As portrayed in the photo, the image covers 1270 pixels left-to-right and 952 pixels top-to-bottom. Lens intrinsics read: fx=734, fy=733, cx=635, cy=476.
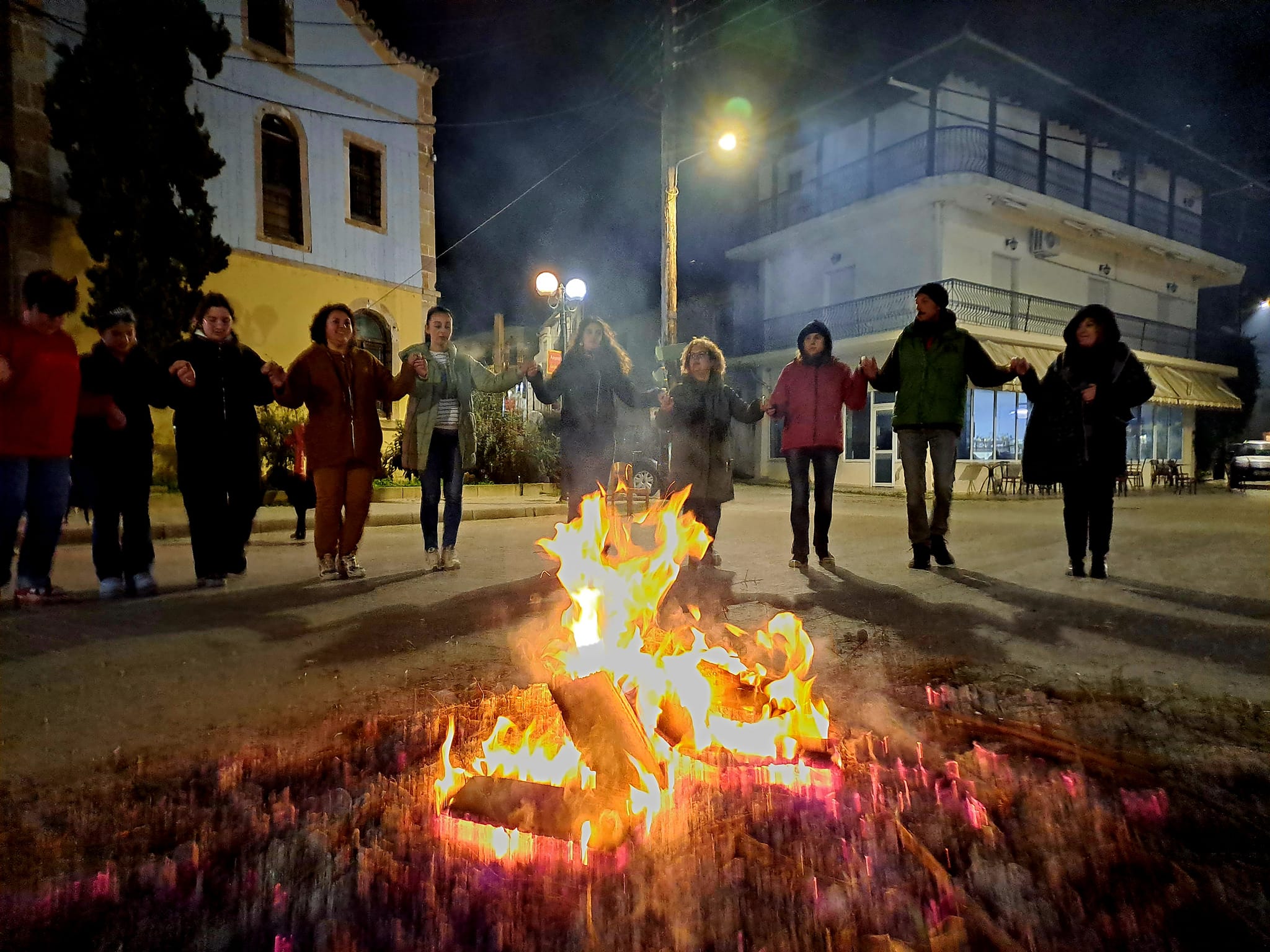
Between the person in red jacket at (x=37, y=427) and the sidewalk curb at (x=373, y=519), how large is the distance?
101 inches

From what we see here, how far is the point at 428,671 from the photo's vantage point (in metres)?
3.19

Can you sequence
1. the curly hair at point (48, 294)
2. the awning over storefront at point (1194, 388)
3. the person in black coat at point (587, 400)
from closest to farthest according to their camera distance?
the curly hair at point (48, 294)
the person in black coat at point (587, 400)
the awning over storefront at point (1194, 388)

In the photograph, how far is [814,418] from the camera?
A: 603 centimetres

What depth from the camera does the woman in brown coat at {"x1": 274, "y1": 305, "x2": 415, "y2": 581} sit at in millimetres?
5312

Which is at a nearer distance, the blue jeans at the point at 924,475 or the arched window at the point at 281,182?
the blue jeans at the point at 924,475

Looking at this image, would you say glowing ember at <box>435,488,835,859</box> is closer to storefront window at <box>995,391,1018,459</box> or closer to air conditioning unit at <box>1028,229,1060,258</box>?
storefront window at <box>995,391,1018,459</box>

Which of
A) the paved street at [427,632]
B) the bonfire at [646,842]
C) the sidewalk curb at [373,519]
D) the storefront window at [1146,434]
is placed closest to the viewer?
the bonfire at [646,842]

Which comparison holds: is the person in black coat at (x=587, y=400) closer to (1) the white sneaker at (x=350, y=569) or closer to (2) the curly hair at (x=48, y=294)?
(1) the white sneaker at (x=350, y=569)

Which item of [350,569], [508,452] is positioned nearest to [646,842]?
[350,569]

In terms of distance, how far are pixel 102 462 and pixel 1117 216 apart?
31.1m

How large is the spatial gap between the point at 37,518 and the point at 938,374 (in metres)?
6.39

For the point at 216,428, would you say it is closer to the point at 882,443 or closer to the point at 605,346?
the point at 605,346

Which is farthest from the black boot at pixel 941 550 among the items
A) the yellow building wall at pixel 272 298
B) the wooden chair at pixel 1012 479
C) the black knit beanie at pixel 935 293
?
the wooden chair at pixel 1012 479

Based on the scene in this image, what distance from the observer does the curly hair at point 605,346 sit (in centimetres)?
579
